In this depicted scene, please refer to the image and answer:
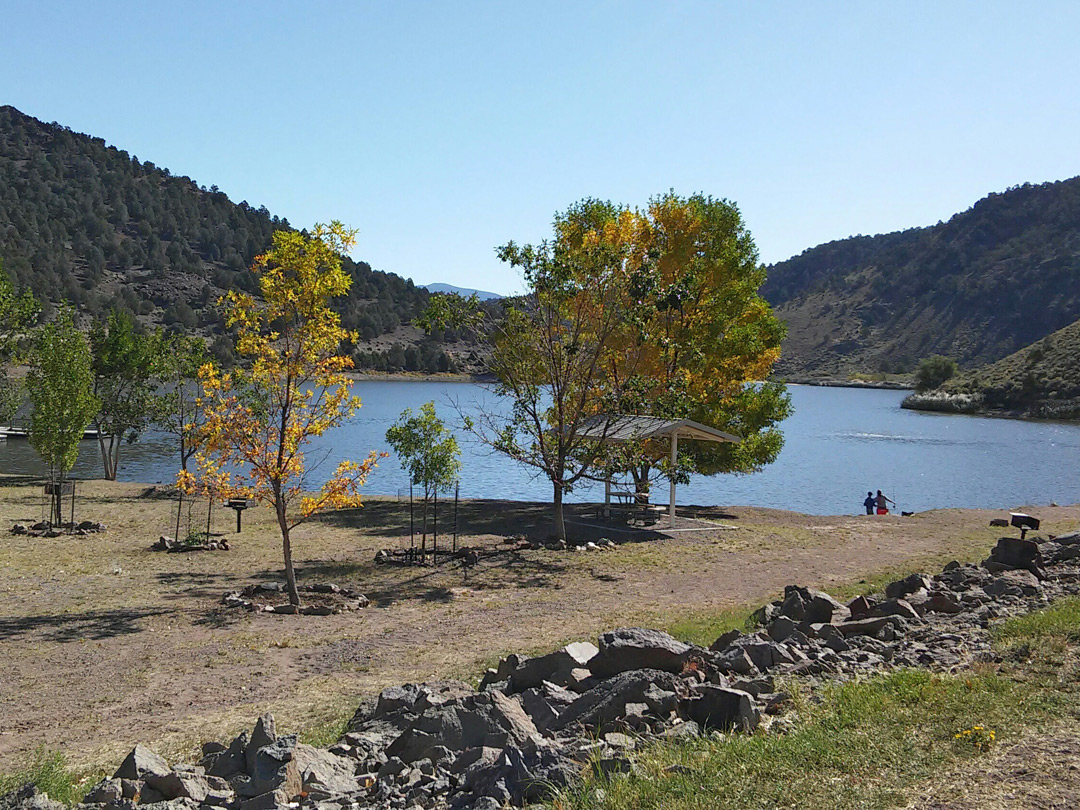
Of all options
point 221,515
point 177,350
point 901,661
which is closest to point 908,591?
point 901,661

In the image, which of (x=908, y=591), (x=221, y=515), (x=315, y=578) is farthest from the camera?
(x=221, y=515)

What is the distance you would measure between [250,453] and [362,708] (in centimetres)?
719

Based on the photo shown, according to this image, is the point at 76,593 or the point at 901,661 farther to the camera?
the point at 76,593

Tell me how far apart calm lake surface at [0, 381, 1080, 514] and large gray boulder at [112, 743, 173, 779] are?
1499 cm

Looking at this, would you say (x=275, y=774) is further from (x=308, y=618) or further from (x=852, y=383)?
(x=852, y=383)

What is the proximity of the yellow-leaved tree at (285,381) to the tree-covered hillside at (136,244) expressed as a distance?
98151 millimetres

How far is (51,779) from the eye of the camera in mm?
6711

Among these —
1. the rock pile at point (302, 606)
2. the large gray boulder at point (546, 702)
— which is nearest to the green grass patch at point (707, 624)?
the large gray boulder at point (546, 702)

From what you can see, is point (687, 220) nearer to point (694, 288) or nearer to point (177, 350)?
point (694, 288)

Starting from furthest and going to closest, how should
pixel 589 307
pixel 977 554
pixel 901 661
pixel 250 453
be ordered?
1. pixel 589 307
2. pixel 977 554
3. pixel 250 453
4. pixel 901 661

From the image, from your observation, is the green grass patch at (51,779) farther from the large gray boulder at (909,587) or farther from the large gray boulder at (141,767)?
the large gray boulder at (909,587)

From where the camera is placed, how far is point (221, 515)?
26.4 meters

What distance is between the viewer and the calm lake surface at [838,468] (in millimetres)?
38625

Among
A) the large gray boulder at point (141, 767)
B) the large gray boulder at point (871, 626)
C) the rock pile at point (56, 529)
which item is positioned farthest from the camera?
the rock pile at point (56, 529)
